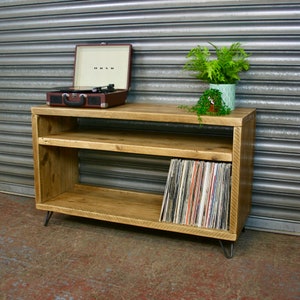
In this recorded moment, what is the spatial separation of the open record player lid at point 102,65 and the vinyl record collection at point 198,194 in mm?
759

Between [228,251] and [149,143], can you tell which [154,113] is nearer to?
[149,143]

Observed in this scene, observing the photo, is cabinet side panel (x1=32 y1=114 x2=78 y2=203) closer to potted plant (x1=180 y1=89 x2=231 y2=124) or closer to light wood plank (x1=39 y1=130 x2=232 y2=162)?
light wood plank (x1=39 y1=130 x2=232 y2=162)

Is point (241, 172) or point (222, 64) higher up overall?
point (222, 64)

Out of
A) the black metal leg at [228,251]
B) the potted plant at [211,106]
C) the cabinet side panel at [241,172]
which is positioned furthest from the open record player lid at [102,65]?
the black metal leg at [228,251]

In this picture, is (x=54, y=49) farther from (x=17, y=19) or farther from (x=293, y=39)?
(x=293, y=39)

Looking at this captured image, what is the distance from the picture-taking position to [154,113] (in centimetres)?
238

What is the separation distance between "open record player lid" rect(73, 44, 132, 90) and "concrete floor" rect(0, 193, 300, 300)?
0.92m

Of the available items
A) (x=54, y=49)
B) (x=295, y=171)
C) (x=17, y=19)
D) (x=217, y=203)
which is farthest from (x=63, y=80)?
(x=295, y=171)

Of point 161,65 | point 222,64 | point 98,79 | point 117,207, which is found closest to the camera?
point 222,64

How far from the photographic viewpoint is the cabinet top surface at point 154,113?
223 centimetres

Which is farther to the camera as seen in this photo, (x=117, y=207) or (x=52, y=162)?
(x=52, y=162)

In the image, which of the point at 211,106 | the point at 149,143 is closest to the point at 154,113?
the point at 149,143

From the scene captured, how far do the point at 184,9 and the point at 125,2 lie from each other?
1.32 feet

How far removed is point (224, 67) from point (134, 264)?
1.15 metres
